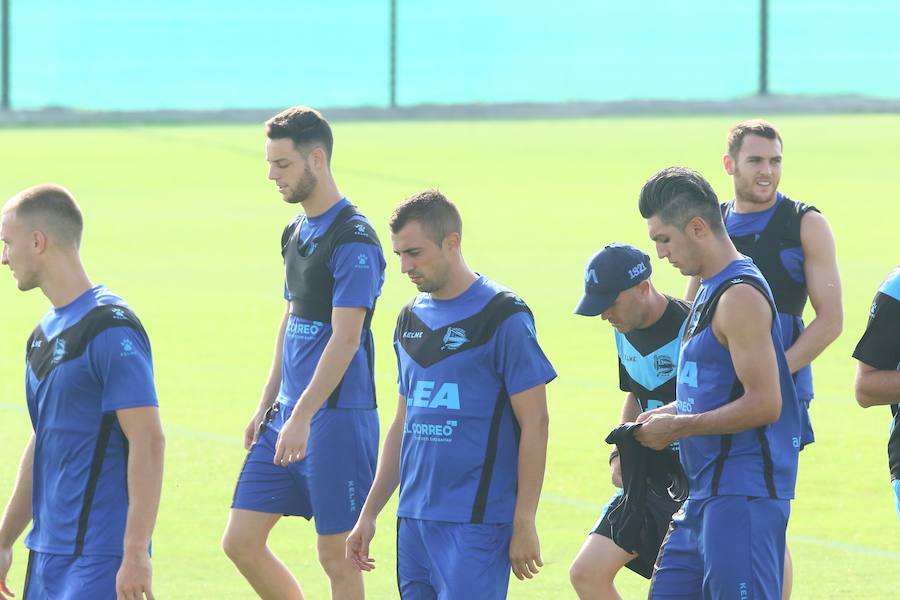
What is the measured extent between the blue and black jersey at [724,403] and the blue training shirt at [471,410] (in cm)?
56

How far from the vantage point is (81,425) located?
5.99 m

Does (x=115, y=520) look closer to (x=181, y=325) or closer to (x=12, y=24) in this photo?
(x=181, y=325)

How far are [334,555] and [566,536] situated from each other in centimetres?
213

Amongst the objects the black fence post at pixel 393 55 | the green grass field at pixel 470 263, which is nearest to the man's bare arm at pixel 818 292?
the green grass field at pixel 470 263

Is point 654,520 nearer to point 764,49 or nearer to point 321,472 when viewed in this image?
point 321,472

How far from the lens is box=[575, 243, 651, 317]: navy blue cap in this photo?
6.50m

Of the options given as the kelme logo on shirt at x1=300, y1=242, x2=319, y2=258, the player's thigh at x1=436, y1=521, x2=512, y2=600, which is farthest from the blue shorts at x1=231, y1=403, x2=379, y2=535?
the player's thigh at x1=436, y1=521, x2=512, y2=600

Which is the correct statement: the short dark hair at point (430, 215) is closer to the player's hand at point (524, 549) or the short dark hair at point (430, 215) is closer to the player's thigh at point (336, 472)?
the player's hand at point (524, 549)

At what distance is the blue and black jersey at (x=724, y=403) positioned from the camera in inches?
233

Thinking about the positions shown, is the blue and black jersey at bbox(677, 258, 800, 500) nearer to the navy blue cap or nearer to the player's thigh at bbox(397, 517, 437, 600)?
the navy blue cap

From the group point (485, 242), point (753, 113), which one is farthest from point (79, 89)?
point (485, 242)

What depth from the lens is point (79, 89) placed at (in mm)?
34594

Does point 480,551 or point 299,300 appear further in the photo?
point 299,300

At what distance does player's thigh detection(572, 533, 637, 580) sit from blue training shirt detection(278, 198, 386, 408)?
4.31 feet
